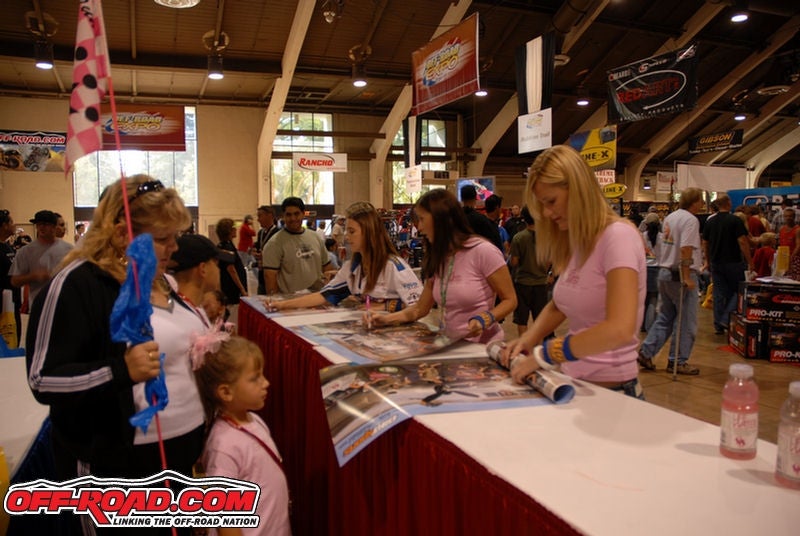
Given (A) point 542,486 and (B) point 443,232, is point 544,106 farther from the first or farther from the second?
(A) point 542,486

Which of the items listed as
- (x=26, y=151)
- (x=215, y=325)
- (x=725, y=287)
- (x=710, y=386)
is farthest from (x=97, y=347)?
(x=26, y=151)

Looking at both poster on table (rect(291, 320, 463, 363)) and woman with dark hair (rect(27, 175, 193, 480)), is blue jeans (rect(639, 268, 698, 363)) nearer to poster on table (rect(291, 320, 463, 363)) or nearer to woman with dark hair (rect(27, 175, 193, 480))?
poster on table (rect(291, 320, 463, 363))

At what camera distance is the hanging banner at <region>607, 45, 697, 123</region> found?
750 centimetres

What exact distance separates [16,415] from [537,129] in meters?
7.47

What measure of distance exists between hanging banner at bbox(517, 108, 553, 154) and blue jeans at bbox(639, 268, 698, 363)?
136 inches

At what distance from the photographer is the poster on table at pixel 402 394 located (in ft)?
4.66

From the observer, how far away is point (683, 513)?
942mm

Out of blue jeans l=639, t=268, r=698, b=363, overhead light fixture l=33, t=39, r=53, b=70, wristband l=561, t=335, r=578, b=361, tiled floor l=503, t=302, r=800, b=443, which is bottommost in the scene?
tiled floor l=503, t=302, r=800, b=443

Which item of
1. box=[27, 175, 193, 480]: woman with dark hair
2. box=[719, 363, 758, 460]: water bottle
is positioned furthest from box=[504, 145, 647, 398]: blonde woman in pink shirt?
box=[27, 175, 193, 480]: woman with dark hair

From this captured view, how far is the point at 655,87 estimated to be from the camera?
8062 mm

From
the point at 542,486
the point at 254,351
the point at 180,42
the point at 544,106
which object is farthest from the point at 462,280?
the point at 180,42

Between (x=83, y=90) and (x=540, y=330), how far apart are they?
148 centimetres

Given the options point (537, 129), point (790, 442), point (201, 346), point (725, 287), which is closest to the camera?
point (790, 442)

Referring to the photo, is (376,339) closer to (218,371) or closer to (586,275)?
(218,371)
